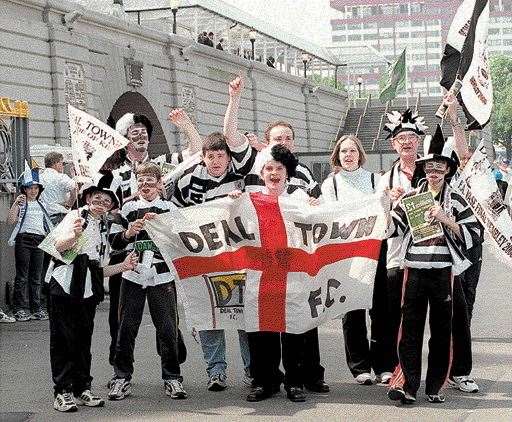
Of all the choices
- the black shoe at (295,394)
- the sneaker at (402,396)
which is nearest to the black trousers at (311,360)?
the black shoe at (295,394)

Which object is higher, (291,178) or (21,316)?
(291,178)

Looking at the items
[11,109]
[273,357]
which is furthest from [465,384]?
[11,109]

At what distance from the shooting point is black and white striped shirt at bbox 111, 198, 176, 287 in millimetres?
8852

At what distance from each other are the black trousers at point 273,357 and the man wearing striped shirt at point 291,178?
18cm

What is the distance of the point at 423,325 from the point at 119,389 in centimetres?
215

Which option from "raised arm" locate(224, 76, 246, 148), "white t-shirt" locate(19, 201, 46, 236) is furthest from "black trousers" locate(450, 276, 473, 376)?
"white t-shirt" locate(19, 201, 46, 236)

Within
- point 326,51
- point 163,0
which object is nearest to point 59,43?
point 163,0

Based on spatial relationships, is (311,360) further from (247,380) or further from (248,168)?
(248,168)

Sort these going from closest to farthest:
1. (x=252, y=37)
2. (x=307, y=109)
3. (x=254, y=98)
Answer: (x=254, y=98)
(x=252, y=37)
(x=307, y=109)

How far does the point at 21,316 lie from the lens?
14.4m

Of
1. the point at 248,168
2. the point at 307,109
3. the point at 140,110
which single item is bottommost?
the point at 248,168

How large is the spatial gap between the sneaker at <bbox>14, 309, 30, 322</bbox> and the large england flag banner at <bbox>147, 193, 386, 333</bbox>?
591cm

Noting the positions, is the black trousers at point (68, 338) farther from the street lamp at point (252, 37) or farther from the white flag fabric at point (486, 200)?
the street lamp at point (252, 37)

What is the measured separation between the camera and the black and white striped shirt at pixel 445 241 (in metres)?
8.48
